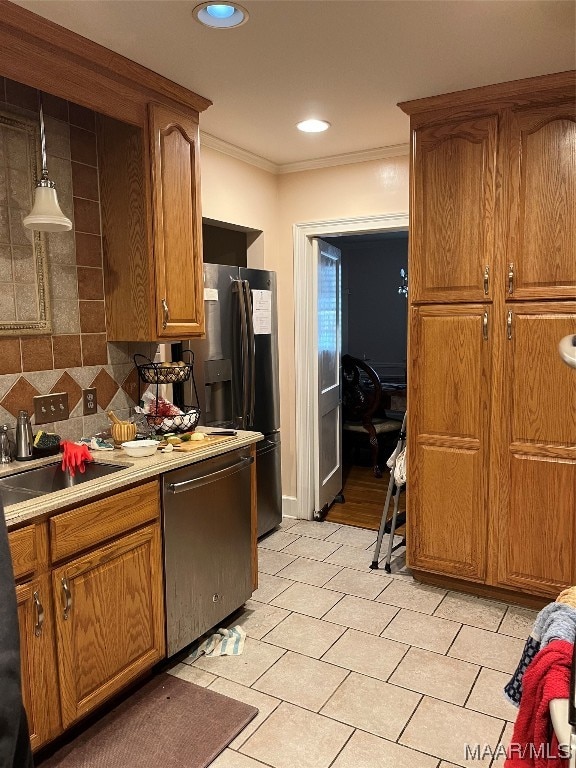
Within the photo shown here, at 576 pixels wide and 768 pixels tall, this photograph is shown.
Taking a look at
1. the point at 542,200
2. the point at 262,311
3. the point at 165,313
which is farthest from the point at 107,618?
the point at 542,200

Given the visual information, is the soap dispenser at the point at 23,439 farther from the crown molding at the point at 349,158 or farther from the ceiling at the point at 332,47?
the crown molding at the point at 349,158

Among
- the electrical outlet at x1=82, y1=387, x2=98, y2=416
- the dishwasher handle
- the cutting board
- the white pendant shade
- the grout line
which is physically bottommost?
the grout line

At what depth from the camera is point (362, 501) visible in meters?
4.64

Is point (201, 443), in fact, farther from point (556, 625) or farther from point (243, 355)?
point (556, 625)

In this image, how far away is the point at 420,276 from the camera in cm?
293

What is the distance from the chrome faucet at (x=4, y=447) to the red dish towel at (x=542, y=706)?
75.8 inches

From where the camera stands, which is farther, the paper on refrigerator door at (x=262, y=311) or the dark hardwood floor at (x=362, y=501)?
the dark hardwood floor at (x=362, y=501)

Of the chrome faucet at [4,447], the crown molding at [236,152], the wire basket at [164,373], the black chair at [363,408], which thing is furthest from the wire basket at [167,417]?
the black chair at [363,408]

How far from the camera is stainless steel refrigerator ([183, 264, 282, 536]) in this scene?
3.33m

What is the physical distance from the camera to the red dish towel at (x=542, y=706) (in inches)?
36.4

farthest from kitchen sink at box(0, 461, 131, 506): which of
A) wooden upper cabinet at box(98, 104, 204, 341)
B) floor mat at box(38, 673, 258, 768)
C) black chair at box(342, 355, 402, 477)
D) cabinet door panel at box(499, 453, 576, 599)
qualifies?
black chair at box(342, 355, 402, 477)

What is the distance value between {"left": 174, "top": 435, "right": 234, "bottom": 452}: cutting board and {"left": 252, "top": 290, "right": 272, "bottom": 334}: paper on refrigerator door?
1157 mm

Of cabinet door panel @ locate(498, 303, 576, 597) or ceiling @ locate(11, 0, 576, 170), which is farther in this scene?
cabinet door panel @ locate(498, 303, 576, 597)

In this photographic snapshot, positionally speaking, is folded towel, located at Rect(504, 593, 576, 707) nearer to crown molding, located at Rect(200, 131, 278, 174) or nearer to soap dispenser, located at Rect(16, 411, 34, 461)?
soap dispenser, located at Rect(16, 411, 34, 461)
